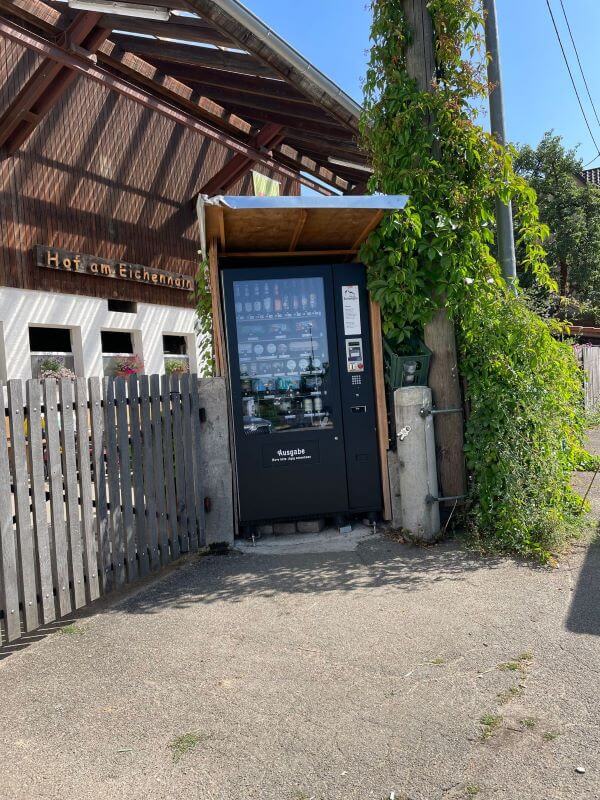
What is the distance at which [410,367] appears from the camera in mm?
5605

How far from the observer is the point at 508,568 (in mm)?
4594

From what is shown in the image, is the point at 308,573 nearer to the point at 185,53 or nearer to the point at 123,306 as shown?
the point at 185,53

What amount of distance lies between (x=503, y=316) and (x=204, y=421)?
8.49 feet

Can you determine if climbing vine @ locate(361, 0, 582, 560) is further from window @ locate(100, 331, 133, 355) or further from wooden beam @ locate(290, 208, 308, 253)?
window @ locate(100, 331, 133, 355)

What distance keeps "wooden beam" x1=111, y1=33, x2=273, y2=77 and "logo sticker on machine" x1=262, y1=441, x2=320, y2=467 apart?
22.9 feet

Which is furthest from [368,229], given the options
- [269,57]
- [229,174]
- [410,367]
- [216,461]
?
[229,174]

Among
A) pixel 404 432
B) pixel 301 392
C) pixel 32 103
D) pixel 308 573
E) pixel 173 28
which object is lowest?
pixel 308 573

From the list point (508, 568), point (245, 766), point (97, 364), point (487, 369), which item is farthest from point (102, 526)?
point (97, 364)

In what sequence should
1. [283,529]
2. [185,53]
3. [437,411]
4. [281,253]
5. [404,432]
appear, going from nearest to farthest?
[404,432] < [437,411] < [283,529] < [281,253] < [185,53]

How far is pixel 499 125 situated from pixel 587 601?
576 cm

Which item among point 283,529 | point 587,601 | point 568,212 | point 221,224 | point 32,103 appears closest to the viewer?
point 587,601

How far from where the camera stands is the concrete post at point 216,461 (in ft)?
17.7

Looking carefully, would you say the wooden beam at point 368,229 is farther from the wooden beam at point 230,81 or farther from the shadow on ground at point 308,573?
the wooden beam at point 230,81

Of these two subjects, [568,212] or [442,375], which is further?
[568,212]
